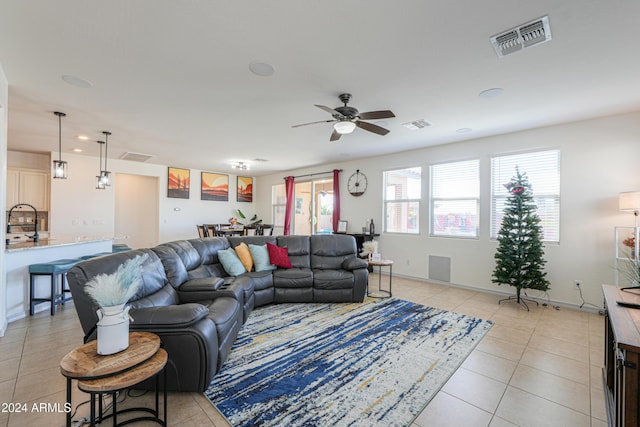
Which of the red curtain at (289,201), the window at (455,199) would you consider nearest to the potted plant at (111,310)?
the window at (455,199)

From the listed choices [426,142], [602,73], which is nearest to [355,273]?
[426,142]

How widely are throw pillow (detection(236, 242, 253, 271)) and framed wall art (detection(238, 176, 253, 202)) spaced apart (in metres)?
5.85

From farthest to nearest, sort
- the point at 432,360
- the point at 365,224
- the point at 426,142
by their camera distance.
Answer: the point at 365,224 → the point at 426,142 → the point at 432,360

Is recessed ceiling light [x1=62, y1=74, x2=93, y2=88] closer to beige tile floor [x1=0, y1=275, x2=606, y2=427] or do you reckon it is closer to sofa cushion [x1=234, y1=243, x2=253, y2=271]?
sofa cushion [x1=234, y1=243, x2=253, y2=271]

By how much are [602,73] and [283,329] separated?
4.28 metres

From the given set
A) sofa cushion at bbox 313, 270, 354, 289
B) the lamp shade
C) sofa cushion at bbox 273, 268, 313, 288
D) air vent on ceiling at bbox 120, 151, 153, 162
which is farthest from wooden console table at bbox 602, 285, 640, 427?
air vent on ceiling at bbox 120, 151, 153, 162

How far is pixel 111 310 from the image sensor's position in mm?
1522

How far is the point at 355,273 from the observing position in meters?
4.25

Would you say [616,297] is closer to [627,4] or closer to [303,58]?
[627,4]

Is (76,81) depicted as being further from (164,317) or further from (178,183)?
(178,183)

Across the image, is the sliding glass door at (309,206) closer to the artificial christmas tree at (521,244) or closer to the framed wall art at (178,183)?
the framed wall art at (178,183)

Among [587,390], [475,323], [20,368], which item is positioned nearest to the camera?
[587,390]

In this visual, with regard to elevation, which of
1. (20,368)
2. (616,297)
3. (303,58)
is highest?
(303,58)

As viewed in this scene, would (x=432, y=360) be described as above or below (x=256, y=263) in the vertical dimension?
below
